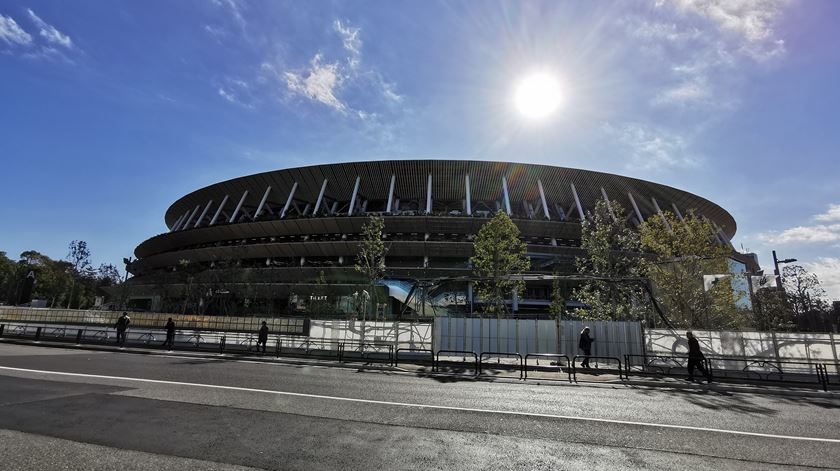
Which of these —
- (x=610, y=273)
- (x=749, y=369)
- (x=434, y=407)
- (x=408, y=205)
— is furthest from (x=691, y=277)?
(x=408, y=205)

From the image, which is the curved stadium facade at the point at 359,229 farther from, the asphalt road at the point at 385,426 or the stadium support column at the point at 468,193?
the asphalt road at the point at 385,426

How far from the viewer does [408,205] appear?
207 feet

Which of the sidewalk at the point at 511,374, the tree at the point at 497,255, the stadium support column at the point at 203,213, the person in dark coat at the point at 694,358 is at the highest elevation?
the stadium support column at the point at 203,213

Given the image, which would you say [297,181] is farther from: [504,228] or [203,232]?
[504,228]

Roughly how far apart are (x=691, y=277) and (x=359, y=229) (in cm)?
3745

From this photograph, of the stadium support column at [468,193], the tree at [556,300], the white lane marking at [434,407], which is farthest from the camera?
the stadium support column at [468,193]

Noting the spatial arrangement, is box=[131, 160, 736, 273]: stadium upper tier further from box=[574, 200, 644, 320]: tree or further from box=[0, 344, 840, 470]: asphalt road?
box=[0, 344, 840, 470]: asphalt road

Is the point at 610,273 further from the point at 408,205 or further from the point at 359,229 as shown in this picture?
the point at 408,205

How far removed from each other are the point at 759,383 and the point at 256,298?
51.5 m

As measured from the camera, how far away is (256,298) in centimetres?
5225

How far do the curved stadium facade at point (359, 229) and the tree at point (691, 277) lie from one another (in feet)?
61.2

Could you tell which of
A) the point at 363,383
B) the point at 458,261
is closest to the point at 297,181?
the point at 458,261

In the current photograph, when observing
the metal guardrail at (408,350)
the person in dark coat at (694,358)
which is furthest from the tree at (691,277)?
the metal guardrail at (408,350)

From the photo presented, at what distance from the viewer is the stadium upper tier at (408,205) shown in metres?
49.6
